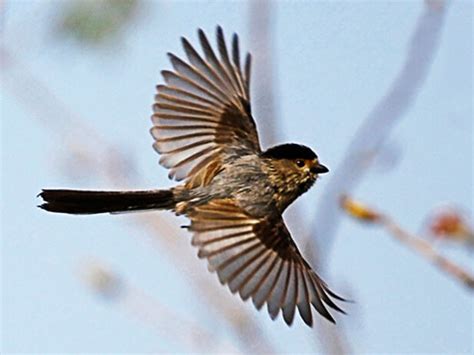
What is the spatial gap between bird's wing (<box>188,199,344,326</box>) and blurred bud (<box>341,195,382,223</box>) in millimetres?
266

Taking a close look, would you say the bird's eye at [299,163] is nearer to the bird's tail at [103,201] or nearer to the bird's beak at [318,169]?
the bird's beak at [318,169]

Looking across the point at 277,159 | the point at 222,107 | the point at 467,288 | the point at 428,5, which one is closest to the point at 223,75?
the point at 222,107

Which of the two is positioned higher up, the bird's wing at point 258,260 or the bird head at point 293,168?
the bird head at point 293,168

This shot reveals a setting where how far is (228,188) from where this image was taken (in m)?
2.85

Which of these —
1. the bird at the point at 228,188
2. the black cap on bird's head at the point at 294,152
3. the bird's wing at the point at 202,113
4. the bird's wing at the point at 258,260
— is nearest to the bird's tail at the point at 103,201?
the bird at the point at 228,188

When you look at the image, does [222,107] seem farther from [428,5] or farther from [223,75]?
[428,5]

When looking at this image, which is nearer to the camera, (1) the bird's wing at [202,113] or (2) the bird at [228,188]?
(2) the bird at [228,188]

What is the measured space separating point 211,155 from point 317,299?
2.30ft

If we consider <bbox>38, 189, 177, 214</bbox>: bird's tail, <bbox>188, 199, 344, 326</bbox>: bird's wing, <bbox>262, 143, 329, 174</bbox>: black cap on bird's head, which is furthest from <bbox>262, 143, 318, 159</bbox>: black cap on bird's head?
<bbox>38, 189, 177, 214</bbox>: bird's tail

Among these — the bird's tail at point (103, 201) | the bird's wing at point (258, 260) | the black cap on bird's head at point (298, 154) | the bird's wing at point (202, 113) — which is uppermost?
the bird's wing at point (202, 113)

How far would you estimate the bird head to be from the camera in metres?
2.88

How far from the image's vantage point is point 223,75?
128 inches

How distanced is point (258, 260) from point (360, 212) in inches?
18.2

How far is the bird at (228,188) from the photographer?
2645 mm
